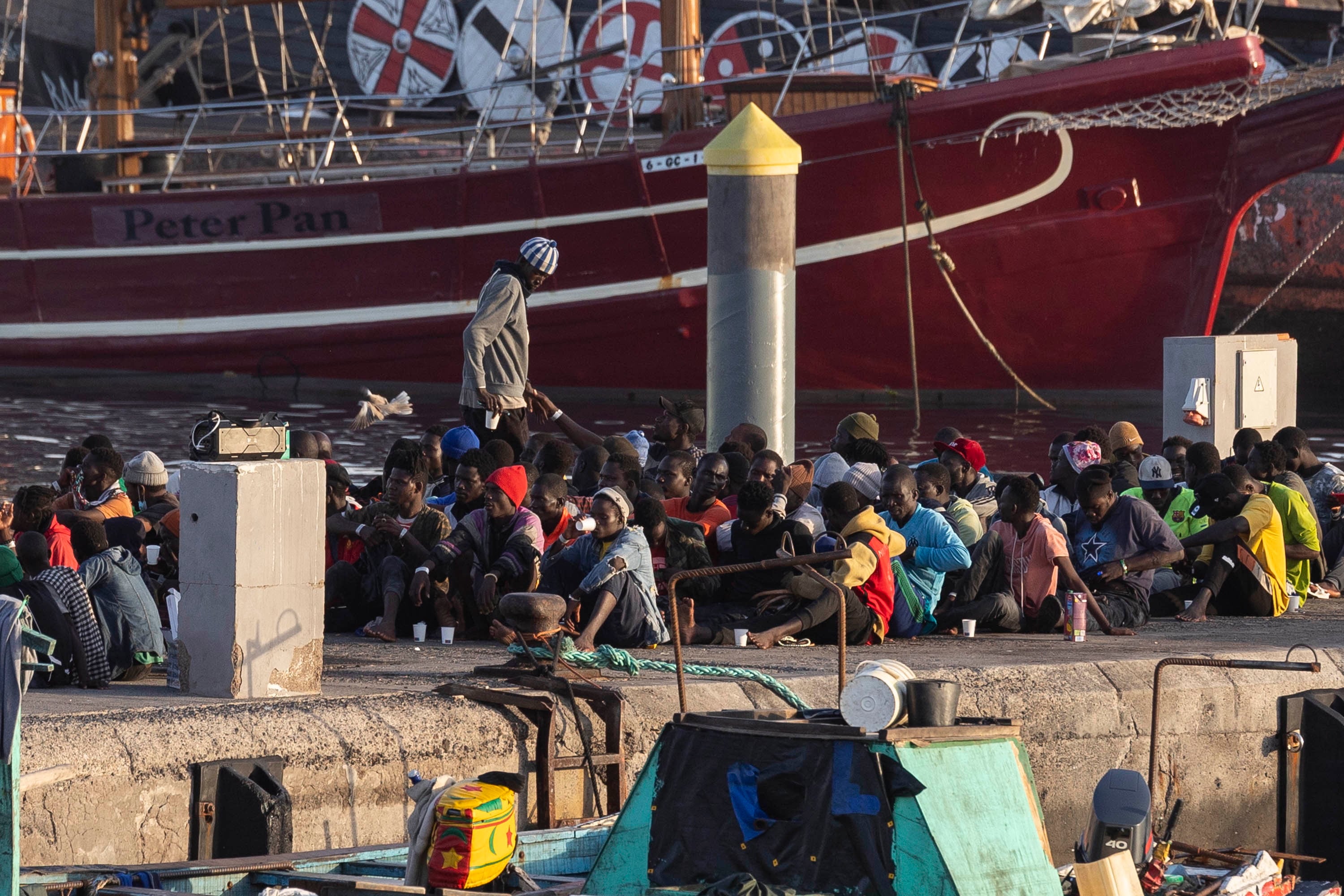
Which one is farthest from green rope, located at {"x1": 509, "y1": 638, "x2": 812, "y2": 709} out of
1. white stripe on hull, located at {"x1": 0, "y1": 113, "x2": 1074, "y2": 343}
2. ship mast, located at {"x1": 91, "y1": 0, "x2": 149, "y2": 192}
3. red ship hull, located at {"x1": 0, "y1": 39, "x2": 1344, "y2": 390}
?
ship mast, located at {"x1": 91, "y1": 0, "x2": 149, "y2": 192}

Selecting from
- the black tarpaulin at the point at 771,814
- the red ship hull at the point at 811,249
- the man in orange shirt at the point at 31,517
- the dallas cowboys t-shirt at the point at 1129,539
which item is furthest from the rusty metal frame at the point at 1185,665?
the red ship hull at the point at 811,249

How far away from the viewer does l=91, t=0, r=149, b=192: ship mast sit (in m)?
20.8

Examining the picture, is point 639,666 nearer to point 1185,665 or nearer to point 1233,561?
point 1185,665

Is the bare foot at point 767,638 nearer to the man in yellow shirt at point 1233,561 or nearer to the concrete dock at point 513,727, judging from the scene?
the concrete dock at point 513,727

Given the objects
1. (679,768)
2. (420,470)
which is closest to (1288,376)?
(420,470)

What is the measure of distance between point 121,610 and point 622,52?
1868cm

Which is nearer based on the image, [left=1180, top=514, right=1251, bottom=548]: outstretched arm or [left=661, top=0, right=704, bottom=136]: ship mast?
[left=1180, top=514, right=1251, bottom=548]: outstretched arm

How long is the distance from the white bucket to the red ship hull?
13.6 metres

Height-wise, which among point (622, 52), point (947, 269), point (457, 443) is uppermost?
point (622, 52)

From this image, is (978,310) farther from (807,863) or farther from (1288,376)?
(807,863)

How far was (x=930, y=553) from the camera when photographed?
863cm

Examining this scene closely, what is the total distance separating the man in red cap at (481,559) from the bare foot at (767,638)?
2.99 ft

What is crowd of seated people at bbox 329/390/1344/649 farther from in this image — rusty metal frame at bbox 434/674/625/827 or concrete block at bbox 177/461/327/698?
concrete block at bbox 177/461/327/698

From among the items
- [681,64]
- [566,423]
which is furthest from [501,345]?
[681,64]
